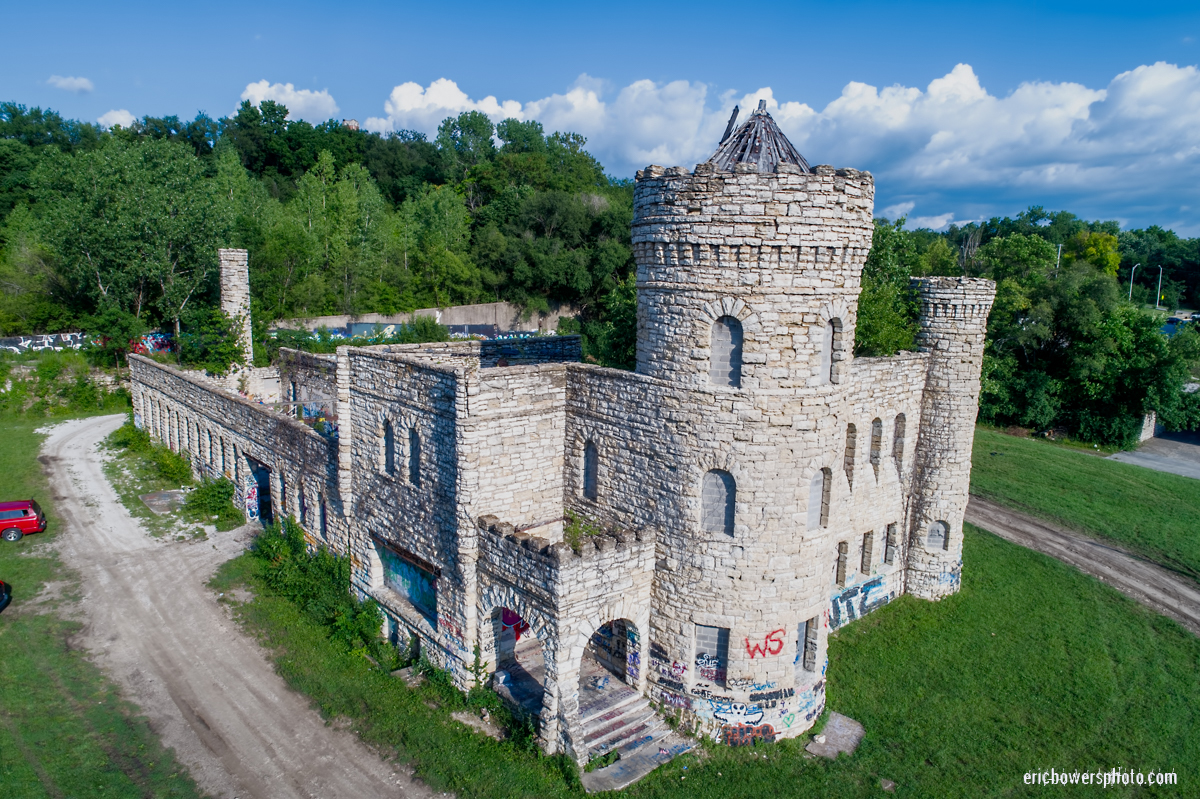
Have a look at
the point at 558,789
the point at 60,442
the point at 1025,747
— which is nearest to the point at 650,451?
the point at 558,789

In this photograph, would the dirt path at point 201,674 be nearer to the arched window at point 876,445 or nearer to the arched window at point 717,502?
the arched window at point 717,502

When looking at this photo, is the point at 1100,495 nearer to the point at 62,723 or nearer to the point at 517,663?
the point at 517,663

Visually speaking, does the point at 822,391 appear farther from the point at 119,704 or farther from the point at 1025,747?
the point at 119,704

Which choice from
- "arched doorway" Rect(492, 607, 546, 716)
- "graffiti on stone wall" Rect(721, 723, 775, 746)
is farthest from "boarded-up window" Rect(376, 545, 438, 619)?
"graffiti on stone wall" Rect(721, 723, 775, 746)

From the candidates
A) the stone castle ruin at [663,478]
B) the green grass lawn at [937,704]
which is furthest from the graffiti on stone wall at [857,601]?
the stone castle ruin at [663,478]

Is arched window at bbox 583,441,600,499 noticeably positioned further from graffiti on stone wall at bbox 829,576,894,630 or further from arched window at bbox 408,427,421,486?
graffiti on stone wall at bbox 829,576,894,630

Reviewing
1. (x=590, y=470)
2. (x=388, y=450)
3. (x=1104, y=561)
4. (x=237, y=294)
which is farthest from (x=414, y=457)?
(x=237, y=294)
